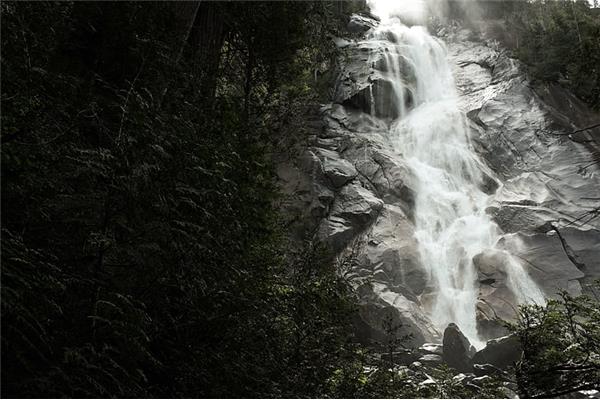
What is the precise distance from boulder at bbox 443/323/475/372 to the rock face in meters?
0.07

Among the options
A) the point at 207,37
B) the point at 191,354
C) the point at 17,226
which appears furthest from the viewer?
the point at 207,37

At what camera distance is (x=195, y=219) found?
3707 millimetres

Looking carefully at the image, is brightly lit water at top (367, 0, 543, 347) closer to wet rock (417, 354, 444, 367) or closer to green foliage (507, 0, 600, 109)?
wet rock (417, 354, 444, 367)

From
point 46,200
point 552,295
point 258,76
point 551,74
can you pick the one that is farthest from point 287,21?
point 551,74

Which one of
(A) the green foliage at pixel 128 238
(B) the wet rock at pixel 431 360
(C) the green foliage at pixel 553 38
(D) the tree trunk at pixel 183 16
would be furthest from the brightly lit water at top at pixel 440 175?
(D) the tree trunk at pixel 183 16

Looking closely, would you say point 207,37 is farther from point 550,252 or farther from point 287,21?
point 550,252

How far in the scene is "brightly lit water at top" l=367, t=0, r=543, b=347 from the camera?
46.1 feet

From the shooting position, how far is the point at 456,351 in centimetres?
1089

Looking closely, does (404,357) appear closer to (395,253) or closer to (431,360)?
(431,360)

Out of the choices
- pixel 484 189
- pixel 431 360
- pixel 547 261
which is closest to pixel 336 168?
pixel 484 189

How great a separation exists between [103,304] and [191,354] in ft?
2.81

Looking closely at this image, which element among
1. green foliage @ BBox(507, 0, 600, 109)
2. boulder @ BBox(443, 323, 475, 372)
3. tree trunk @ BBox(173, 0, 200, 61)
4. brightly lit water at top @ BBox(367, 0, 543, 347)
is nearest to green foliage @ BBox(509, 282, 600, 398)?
tree trunk @ BBox(173, 0, 200, 61)

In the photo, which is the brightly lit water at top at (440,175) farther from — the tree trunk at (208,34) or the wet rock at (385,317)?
the tree trunk at (208,34)

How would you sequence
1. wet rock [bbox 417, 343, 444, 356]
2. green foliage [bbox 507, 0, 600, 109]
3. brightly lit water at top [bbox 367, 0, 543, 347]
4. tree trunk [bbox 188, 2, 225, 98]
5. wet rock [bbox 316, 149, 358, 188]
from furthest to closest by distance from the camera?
1. green foliage [bbox 507, 0, 600, 109]
2. wet rock [bbox 316, 149, 358, 188]
3. brightly lit water at top [bbox 367, 0, 543, 347]
4. wet rock [bbox 417, 343, 444, 356]
5. tree trunk [bbox 188, 2, 225, 98]
